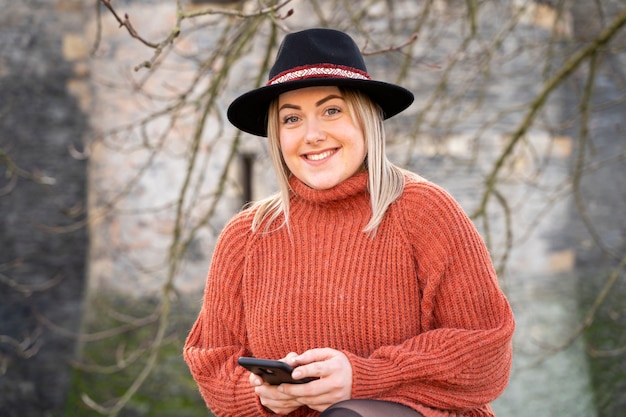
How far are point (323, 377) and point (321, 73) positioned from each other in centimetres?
68

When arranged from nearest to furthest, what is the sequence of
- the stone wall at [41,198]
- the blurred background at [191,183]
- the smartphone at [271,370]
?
the smartphone at [271,370]
the blurred background at [191,183]
the stone wall at [41,198]

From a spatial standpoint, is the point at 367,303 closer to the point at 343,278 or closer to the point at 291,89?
the point at 343,278

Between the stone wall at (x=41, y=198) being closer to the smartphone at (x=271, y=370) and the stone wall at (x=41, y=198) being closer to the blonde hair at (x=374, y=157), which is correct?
the blonde hair at (x=374, y=157)

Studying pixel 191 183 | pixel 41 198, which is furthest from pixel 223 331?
pixel 41 198

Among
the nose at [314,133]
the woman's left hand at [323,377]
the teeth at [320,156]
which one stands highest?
the nose at [314,133]

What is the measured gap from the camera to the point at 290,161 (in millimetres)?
2090

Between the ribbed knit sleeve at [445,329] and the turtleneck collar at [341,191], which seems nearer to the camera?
the ribbed knit sleeve at [445,329]

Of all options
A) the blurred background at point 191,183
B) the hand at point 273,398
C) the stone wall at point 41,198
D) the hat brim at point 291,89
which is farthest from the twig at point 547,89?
the stone wall at point 41,198

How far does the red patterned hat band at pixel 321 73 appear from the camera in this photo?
2002 millimetres

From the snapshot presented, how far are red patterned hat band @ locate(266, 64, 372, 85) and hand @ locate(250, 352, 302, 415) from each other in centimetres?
63

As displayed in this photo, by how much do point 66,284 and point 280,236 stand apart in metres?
5.15

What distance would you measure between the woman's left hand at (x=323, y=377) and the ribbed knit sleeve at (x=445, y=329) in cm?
3

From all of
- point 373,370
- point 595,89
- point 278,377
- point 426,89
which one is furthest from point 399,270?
point 595,89

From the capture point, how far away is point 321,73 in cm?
200
